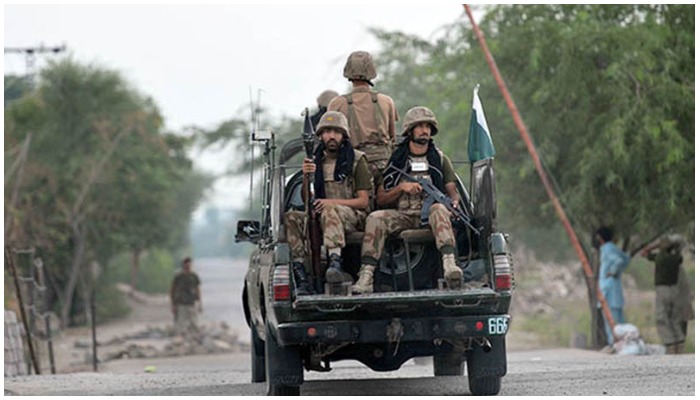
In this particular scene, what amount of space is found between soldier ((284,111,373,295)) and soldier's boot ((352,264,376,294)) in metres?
0.14

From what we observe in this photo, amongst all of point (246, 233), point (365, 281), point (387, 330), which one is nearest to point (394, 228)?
point (365, 281)

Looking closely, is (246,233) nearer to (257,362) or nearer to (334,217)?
(257,362)

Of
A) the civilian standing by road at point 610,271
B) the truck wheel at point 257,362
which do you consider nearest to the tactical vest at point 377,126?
the truck wheel at point 257,362

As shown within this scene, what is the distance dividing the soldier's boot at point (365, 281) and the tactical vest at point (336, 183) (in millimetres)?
815

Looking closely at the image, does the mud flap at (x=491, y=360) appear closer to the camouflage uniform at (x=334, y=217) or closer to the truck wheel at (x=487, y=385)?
the truck wheel at (x=487, y=385)

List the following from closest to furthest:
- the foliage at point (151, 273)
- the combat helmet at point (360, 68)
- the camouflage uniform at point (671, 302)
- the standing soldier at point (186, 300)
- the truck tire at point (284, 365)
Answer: the truck tire at point (284, 365) < the combat helmet at point (360, 68) < the camouflage uniform at point (671, 302) < the standing soldier at point (186, 300) < the foliage at point (151, 273)

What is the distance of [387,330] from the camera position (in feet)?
41.7

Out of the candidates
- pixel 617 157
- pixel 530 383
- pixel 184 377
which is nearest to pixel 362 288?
pixel 530 383

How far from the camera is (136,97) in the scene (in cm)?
5106

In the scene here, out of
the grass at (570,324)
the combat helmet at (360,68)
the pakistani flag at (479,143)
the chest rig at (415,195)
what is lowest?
the grass at (570,324)

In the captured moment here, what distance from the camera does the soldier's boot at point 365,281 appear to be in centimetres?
1264

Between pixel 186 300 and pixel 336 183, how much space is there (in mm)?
18119

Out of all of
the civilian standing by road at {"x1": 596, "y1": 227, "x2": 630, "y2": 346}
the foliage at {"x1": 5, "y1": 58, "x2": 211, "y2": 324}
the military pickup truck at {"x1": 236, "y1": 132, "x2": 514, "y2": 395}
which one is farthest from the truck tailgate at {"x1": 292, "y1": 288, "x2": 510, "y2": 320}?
the foliage at {"x1": 5, "y1": 58, "x2": 211, "y2": 324}

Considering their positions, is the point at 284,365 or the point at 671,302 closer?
the point at 284,365
